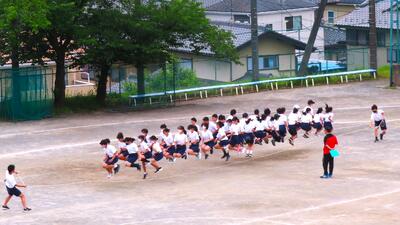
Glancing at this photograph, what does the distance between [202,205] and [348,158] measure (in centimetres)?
803

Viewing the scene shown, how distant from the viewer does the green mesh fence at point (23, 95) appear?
3959 centimetres

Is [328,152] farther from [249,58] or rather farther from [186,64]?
[249,58]

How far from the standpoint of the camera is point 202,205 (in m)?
22.8

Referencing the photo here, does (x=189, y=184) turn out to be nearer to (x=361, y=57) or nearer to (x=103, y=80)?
(x=103, y=80)

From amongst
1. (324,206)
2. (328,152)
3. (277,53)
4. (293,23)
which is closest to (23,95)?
(328,152)

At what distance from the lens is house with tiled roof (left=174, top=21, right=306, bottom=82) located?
52.5 metres

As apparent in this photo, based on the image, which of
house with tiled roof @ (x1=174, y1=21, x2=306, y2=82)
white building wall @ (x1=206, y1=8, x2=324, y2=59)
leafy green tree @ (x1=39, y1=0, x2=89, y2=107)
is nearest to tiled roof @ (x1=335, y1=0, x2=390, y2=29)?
house with tiled roof @ (x1=174, y1=21, x2=306, y2=82)

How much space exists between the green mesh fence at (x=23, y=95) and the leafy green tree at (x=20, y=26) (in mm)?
831

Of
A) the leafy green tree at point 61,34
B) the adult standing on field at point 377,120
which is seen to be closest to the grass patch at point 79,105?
the leafy green tree at point 61,34

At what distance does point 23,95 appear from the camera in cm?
3984

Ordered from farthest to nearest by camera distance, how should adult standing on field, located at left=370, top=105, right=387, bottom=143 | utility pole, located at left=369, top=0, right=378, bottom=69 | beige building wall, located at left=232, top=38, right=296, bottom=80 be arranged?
beige building wall, located at left=232, top=38, right=296, bottom=80 < utility pole, located at left=369, top=0, right=378, bottom=69 < adult standing on field, located at left=370, top=105, right=387, bottom=143

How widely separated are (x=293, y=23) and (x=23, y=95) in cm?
3628

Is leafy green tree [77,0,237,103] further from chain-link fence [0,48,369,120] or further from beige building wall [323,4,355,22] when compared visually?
beige building wall [323,4,355,22]

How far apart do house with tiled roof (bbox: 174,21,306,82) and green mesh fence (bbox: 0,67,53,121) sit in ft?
43.7
